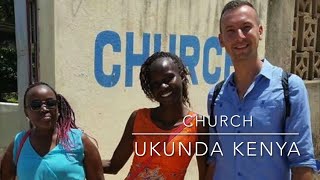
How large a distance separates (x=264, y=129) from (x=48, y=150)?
37.8 inches

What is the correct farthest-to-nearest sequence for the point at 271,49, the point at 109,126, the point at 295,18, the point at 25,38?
the point at 295,18 < the point at 271,49 < the point at 109,126 < the point at 25,38

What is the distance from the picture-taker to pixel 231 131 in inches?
73.2

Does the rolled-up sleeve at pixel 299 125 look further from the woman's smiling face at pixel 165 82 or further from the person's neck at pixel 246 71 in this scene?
the woman's smiling face at pixel 165 82

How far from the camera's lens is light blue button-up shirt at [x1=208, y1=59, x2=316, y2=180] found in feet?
5.69

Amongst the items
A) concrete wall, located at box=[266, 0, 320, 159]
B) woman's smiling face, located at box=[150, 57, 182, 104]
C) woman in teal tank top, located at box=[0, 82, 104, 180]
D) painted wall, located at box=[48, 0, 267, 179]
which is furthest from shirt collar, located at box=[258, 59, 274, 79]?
concrete wall, located at box=[266, 0, 320, 159]

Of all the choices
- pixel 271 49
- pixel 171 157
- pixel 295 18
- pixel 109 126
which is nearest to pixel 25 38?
pixel 109 126

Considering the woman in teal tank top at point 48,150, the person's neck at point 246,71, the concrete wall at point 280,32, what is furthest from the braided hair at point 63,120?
the concrete wall at point 280,32

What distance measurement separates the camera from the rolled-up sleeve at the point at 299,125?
1718 mm

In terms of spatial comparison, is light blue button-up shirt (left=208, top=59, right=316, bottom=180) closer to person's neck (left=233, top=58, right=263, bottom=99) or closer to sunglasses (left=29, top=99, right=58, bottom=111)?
person's neck (left=233, top=58, right=263, bottom=99)

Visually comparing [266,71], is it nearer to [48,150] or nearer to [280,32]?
[48,150]

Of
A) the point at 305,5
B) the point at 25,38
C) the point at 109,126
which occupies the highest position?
the point at 305,5

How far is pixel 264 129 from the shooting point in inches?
69.8

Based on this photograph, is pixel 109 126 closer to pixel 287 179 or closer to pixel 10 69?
pixel 287 179

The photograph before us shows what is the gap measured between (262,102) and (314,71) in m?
4.31
